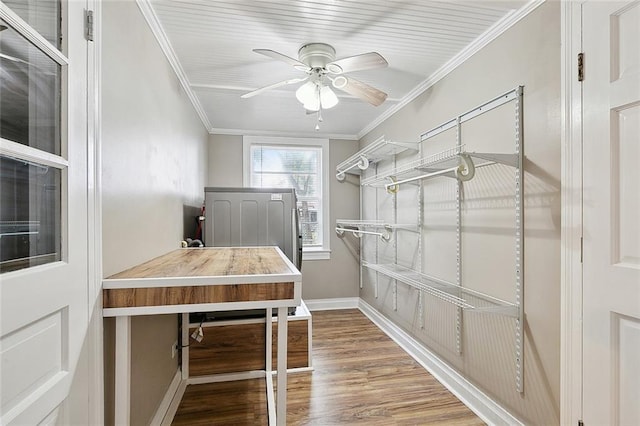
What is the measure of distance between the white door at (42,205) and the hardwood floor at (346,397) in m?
1.32

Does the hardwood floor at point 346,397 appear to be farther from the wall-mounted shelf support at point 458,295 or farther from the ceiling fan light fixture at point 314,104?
the ceiling fan light fixture at point 314,104

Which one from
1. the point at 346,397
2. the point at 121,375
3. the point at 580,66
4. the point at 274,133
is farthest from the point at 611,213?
the point at 274,133

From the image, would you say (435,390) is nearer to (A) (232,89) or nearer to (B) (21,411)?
(B) (21,411)

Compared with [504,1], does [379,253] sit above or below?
below

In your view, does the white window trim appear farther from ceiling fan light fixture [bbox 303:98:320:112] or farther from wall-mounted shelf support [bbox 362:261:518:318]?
ceiling fan light fixture [bbox 303:98:320:112]

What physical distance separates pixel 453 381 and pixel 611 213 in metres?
1.56

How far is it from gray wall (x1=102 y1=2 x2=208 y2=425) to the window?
0.82 ft

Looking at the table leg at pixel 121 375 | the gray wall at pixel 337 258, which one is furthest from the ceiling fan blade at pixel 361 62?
the gray wall at pixel 337 258

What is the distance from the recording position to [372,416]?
1919mm

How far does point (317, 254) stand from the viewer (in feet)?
13.5

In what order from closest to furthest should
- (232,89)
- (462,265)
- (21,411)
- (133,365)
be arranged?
1. (21,411)
2. (133,365)
3. (462,265)
4. (232,89)

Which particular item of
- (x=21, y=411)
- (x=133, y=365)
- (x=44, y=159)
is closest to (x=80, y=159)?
(x=44, y=159)

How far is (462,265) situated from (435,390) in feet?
3.09

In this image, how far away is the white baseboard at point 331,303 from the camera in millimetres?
4070
